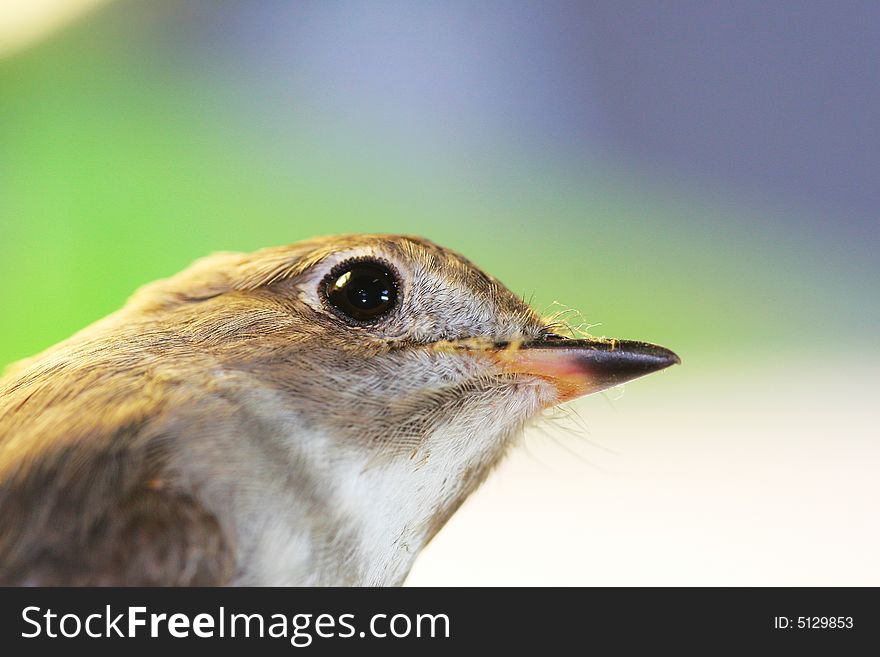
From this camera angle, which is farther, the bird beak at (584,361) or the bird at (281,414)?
the bird beak at (584,361)

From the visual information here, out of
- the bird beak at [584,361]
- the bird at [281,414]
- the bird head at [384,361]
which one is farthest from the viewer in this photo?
the bird beak at [584,361]

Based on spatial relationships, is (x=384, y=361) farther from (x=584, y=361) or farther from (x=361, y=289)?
(x=584, y=361)

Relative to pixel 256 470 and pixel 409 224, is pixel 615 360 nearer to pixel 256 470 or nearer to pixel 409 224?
pixel 256 470

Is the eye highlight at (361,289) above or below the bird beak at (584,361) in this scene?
above

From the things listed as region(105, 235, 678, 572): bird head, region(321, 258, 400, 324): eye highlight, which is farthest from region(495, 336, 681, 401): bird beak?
region(321, 258, 400, 324): eye highlight

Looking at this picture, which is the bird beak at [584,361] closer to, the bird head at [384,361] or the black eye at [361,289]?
the bird head at [384,361]

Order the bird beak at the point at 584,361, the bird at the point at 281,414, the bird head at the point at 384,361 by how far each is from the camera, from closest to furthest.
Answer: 1. the bird at the point at 281,414
2. the bird head at the point at 384,361
3. the bird beak at the point at 584,361

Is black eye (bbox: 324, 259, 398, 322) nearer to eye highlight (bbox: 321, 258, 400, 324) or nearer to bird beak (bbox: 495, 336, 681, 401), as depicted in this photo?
eye highlight (bbox: 321, 258, 400, 324)

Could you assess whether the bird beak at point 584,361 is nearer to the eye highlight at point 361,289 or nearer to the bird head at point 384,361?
the bird head at point 384,361

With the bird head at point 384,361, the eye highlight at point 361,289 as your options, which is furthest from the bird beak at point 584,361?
the eye highlight at point 361,289
